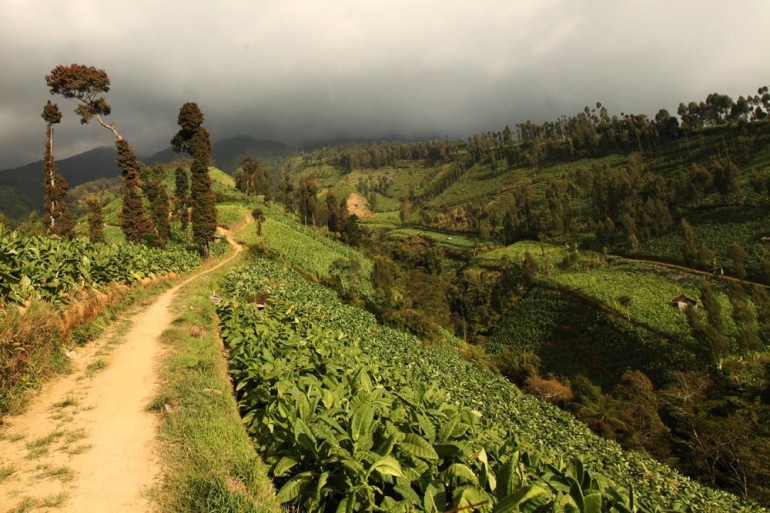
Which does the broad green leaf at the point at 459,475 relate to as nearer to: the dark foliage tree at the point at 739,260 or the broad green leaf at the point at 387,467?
the broad green leaf at the point at 387,467

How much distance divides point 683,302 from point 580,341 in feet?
51.0

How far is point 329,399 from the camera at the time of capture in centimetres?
541

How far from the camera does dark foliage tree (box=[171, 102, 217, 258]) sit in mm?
30266

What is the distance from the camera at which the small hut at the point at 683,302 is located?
182 feet

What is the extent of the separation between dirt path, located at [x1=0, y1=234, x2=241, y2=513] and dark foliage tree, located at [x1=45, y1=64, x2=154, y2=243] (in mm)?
24744

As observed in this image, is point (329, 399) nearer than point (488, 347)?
Yes

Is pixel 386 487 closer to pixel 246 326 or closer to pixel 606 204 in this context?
pixel 246 326

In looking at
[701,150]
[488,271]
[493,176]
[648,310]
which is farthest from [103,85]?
[493,176]

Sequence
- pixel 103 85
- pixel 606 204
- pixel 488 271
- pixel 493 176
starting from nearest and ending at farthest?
pixel 103 85 < pixel 488 271 < pixel 606 204 < pixel 493 176

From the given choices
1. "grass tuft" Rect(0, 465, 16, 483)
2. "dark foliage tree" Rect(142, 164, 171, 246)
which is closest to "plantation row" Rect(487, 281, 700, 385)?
"dark foliage tree" Rect(142, 164, 171, 246)

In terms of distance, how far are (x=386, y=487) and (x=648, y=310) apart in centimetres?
Answer: 6478

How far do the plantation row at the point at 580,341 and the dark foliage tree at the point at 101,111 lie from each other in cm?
4948

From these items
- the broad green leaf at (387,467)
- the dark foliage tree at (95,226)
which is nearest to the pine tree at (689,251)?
the broad green leaf at (387,467)

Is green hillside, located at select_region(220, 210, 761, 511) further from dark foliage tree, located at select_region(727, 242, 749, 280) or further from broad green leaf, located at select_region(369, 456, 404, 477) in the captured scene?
dark foliage tree, located at select_region(727, 242, 749, 280)
